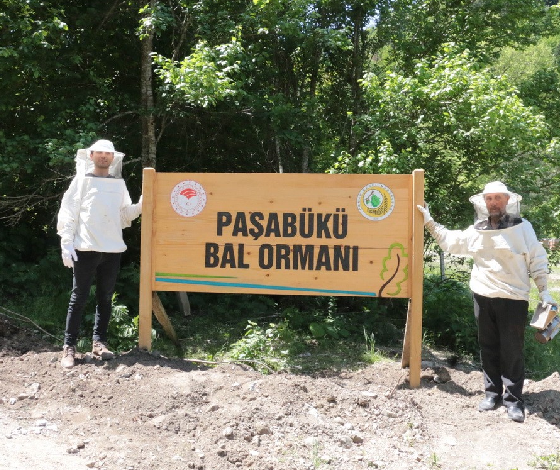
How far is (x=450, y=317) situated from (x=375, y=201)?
3351 mm

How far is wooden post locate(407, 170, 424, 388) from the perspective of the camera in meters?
5.47

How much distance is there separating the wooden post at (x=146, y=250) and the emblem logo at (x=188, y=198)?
0.73 ft

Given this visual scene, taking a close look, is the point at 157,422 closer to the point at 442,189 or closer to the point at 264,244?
the point at 264,244

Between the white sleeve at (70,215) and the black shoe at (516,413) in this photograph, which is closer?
the black shoe at (516,413)

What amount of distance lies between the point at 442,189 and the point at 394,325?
1968 millimetres

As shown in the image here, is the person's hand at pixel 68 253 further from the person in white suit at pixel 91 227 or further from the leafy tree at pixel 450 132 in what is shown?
the leafy tree at pixel 450 132

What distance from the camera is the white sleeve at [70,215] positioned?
5.40 metres

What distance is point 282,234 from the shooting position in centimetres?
576

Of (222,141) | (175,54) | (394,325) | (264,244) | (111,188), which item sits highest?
(175,54)

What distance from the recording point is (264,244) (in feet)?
18.9

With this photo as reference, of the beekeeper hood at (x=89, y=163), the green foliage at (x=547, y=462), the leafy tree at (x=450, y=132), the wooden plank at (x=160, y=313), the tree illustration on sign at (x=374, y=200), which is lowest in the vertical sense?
the green foliage at (x=547, y=462)

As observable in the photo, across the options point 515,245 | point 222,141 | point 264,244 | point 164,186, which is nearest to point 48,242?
point 222,141

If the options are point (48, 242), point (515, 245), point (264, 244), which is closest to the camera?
point (515, 245)

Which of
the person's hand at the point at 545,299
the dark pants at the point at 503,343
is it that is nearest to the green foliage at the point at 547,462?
the dark pants at the point at 503,343
